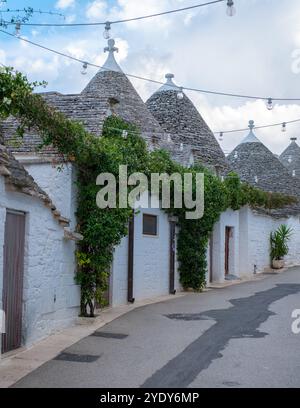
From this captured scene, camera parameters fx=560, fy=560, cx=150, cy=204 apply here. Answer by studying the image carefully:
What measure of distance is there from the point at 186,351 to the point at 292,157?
31.6 metres

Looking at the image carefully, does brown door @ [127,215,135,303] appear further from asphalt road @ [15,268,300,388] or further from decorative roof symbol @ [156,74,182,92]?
decorative roof symbol @ [156,74,182,92]

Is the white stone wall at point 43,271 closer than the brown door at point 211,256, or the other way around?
the white stone wall at point 43,271

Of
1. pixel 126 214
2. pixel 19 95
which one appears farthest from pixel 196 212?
pixel 19 95

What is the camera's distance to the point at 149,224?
1641 centimetres

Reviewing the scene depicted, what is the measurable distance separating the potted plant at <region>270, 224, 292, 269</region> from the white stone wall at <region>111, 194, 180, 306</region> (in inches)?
418

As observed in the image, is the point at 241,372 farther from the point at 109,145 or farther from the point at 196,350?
the point at 109,145

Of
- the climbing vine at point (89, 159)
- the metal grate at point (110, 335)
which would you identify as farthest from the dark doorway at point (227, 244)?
the metal grate at point (110, 335)

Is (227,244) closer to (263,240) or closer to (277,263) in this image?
(263,240)

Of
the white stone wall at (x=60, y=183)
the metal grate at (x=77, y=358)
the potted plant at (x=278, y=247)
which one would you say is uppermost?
the white stone wall at (x=60, y=183)

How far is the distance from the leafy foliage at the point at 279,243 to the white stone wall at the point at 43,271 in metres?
17.7

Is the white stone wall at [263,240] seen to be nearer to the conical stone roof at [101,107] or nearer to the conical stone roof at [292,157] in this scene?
the conical stone roof at [101,107]

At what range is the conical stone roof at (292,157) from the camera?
37469mm

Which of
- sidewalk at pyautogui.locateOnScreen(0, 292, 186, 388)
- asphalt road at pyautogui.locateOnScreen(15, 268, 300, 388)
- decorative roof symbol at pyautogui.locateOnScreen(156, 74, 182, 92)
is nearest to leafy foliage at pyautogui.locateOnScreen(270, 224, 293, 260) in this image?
decorative roof symbol at pyautogui.locateOnScreen(156, 74, 182, 92)
